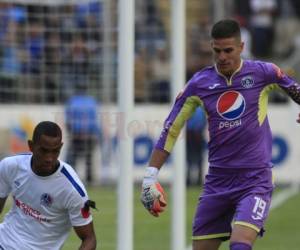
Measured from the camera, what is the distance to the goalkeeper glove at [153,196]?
26.8 ft

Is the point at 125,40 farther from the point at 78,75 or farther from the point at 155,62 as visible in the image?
the point at 155,62

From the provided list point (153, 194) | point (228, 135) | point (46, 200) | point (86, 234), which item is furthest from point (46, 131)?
point (228, 135)

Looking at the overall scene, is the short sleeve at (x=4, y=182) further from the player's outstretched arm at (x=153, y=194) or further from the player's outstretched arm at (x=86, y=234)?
the player's outstretched arm at (x=153, y=194)

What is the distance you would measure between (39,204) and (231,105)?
5.33ft

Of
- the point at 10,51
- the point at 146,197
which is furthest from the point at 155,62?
the point at 146,197

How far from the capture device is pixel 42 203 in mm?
7879

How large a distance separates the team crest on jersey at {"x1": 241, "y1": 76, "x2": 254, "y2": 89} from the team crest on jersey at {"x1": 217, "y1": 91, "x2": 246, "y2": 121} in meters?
0.08

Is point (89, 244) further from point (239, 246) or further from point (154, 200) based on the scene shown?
point (239, 246)

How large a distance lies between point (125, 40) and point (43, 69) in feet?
21.6

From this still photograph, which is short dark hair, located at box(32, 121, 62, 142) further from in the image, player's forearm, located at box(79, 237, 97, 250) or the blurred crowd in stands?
the blurred crowd in stands

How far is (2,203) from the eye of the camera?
796 cm

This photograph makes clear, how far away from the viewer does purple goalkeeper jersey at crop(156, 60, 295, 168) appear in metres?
8.34

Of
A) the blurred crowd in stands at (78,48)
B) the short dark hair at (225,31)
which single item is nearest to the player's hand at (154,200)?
the short dark hair at (225,31)

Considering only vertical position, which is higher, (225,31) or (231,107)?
(225,31)
